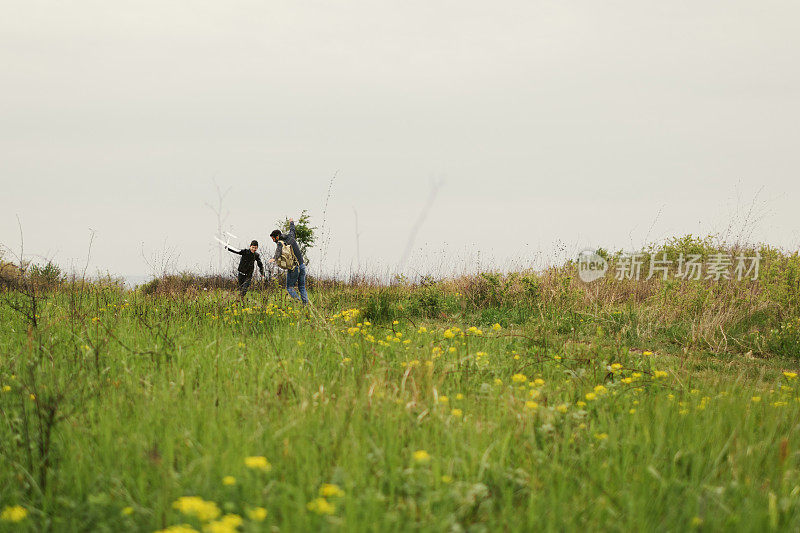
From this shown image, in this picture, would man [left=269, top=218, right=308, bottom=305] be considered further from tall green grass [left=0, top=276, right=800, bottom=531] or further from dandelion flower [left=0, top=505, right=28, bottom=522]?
dandelion flower [left=0, top=505, right=28, bottom=522]

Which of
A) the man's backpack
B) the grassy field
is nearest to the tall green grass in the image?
the grassy field

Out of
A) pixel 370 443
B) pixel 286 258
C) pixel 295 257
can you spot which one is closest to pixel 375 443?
pixel 370 443

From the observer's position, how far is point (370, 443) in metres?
3.03

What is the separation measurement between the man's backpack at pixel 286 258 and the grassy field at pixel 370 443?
5793 mm

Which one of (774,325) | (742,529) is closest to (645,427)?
(742,529)

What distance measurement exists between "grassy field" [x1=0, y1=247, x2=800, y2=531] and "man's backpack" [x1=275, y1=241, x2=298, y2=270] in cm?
579

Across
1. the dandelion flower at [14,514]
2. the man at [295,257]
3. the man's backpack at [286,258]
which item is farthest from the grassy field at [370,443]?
the man at [295,257]

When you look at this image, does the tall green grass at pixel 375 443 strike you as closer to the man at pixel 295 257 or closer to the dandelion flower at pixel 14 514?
the dandelion flower at pixel 14 514

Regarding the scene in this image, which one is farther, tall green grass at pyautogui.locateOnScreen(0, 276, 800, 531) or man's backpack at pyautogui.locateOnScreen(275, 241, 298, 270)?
man's backpack at pyautogui.locateOnScreen(275, 241, 298, 270)

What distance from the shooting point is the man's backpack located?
11828 millimetres

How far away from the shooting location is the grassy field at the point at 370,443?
2.48 metres

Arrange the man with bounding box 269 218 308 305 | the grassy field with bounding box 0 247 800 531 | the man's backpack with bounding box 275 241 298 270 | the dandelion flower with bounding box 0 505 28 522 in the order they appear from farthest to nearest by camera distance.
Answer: the man with bounding box 269 218 308 305
the man's backpack with bounding box 275 241 298 270
the grassy field with bounding box 0 247 800 531
the dandelion flower with bounding box 0 505 28 522

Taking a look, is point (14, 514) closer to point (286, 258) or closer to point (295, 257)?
point (286, 258)

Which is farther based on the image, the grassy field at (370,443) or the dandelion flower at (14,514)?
the grassy field at (370,443)
